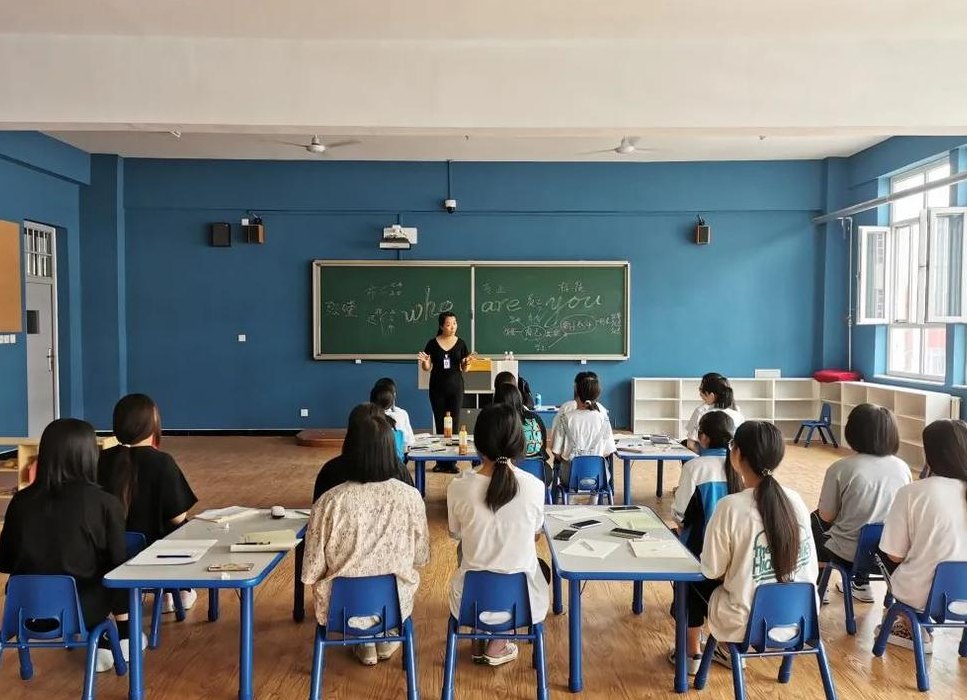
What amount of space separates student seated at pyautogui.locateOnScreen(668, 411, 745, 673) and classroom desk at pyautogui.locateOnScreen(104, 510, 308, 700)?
1.72m

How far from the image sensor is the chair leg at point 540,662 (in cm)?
273

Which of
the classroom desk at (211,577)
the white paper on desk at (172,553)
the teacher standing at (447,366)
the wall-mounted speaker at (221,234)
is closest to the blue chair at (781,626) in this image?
the classroom desk at (211,577)

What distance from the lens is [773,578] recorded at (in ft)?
8.39

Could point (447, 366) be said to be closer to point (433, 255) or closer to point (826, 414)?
point (433, 255)

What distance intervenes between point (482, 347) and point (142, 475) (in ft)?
21.5

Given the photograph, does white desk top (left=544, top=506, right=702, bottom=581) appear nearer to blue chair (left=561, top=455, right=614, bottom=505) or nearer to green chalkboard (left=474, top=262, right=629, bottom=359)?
blue chair (left=561, top=455, right=614, bottom=505)

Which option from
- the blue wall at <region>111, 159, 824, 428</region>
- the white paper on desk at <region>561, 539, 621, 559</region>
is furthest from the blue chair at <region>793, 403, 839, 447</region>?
the white paper on desk at <region>561, 539, 621, 559</region>

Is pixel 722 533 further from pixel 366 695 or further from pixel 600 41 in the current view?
pixel 600 41

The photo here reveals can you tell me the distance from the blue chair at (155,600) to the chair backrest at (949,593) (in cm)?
311

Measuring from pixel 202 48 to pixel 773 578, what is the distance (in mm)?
4578

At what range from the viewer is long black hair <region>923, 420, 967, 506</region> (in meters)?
2.90

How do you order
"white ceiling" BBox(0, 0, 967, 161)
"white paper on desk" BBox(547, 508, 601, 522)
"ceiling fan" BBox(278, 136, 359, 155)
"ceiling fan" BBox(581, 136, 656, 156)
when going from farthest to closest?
"ceiling fan" BBox(581, 136, 656, 156)
"ceiling fan" BBox(278, 136, 359, 155)
"white ceiling" BBox(0, 0, 967, 161)
"white paper on desk" BBox(547, 508, 601, 522)

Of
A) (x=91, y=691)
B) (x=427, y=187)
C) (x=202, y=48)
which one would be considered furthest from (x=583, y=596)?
(x=427, y=187)

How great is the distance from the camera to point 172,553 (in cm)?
277
